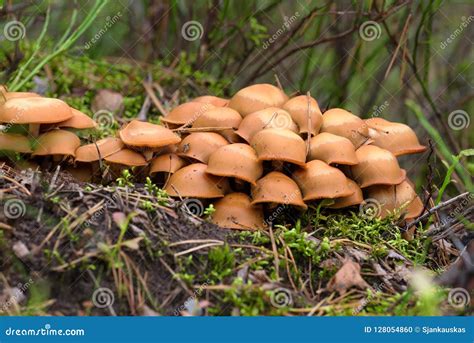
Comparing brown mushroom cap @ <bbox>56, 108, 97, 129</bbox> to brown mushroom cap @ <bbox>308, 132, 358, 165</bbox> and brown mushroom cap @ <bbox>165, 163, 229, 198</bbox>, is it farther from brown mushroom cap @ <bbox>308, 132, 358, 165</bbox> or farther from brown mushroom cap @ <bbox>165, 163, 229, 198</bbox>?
brown mushroom cap @ <bbox>308, 132, 358, 165</bbox>

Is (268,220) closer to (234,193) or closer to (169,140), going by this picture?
(234,193)

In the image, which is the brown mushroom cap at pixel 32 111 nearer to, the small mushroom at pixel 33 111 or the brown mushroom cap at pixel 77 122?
the small mushroom at pixel 33 111

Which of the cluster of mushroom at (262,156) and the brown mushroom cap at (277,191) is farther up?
the cluster of mushroom at (262,156)

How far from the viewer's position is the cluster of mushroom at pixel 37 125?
10.4 ft

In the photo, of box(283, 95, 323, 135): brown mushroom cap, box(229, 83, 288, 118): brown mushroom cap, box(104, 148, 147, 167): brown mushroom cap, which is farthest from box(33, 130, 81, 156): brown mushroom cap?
box(283, 95, 323, 135): brown mushroom cap

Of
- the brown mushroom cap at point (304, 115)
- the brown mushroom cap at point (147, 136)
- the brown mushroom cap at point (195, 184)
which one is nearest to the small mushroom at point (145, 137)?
the brown mushroom cap at point (147, 136)

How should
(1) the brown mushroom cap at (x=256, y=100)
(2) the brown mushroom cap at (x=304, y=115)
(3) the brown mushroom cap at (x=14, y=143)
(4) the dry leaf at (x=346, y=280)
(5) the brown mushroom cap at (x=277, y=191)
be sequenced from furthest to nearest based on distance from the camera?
1. (1) the brown mushroom cap at (x=256, y=100)
2. (2) the brown mushroom cap at (x=304, y=115)
3. (3) the brown mushroom cap at (x=14, y=143)
4. (5) the brown mushroom cap at (x=277, y=191)
5. (4) the dry leaf at (x=346, y=280)

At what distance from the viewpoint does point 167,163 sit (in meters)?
Result: 3.40

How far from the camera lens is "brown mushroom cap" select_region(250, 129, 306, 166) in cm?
316

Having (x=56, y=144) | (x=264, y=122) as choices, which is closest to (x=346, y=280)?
(x=264, y=122)

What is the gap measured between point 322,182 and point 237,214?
1.62ft

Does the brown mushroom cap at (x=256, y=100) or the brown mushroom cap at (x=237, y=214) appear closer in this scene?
the brown mushroom cap at (x=237, y=214)

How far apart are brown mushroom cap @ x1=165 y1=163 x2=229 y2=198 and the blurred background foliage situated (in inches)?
62.2

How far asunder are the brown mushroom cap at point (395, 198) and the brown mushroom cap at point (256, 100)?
0.80 meters
